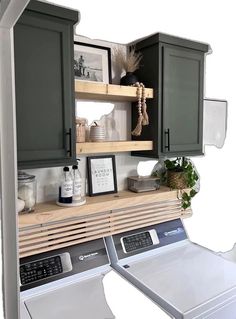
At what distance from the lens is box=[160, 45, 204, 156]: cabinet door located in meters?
1.71

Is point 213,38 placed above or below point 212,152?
above

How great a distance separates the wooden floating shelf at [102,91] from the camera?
4.83 ft

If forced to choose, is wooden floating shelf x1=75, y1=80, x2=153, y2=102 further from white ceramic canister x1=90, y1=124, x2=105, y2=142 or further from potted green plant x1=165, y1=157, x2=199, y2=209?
potted green plant x1=165, y1=157, x2=199, y2=209

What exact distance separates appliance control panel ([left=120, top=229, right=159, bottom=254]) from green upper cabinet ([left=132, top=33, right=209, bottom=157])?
0.55 meters

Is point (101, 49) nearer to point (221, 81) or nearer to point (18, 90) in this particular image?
point (18, 90)

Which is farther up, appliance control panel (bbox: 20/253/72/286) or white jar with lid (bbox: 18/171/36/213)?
white jar with lid (bbox: 18/171/36/213)

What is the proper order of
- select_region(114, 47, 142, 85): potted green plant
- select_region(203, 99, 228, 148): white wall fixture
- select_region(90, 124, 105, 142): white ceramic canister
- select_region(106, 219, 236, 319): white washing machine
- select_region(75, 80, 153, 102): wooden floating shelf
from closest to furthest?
1. select_region(106, 219, 236, 319): white washing machine
2. select_region(75, 80, 153, 102): wooden floating shelf
3. select_region(90, 124, 105, 142): white ceramic canister
4. select_region(114, 47, 142, 85): potted green plant
5. select_region(203, 99, 228, 148): white wall fixture

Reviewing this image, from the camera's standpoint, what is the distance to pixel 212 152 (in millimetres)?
2381

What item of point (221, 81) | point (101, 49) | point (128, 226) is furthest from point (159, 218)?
point (221, 81)

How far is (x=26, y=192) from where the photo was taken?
4.59 feet

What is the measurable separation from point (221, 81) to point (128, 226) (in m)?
1.55

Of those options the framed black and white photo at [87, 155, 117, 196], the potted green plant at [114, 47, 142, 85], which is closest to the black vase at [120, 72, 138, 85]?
the potted green plant at [114, 47, 142, 85]

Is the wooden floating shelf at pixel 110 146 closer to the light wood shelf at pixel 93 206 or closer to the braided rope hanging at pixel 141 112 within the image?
the braided rope hanging at pixel 141 112

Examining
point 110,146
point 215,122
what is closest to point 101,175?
point 110,146
